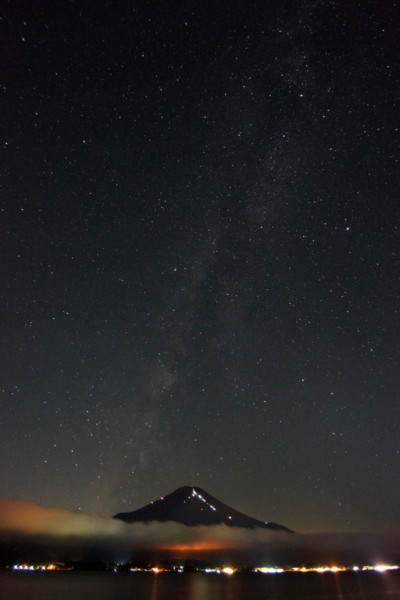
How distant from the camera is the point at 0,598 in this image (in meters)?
71.6

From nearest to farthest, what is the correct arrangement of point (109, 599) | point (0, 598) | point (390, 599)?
point (0, 598), point (390, 599), point (109, 599)

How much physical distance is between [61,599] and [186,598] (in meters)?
25.9

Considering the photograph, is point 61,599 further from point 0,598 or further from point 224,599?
point 224,599

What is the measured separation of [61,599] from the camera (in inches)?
3364

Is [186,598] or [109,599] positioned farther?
[186,598]

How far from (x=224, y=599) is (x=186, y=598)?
9.73 m

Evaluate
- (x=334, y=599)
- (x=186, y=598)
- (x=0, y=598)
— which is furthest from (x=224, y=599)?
(x=0, y=598)

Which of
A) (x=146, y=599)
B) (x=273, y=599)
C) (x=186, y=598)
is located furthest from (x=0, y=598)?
(x=273, y=599)

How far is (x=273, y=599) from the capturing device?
3410 inches

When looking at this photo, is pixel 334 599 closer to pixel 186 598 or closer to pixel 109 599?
pixel 186 598

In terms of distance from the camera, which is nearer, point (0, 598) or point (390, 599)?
point (0, 598)

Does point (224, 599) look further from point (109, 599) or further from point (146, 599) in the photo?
point (109, 599)

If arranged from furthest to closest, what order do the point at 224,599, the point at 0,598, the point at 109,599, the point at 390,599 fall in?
the point at 224,599 → the point at 109,599 → the point at 390,599 → the point at 0,598

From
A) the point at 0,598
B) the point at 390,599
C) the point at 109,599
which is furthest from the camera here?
the point at 109,599
